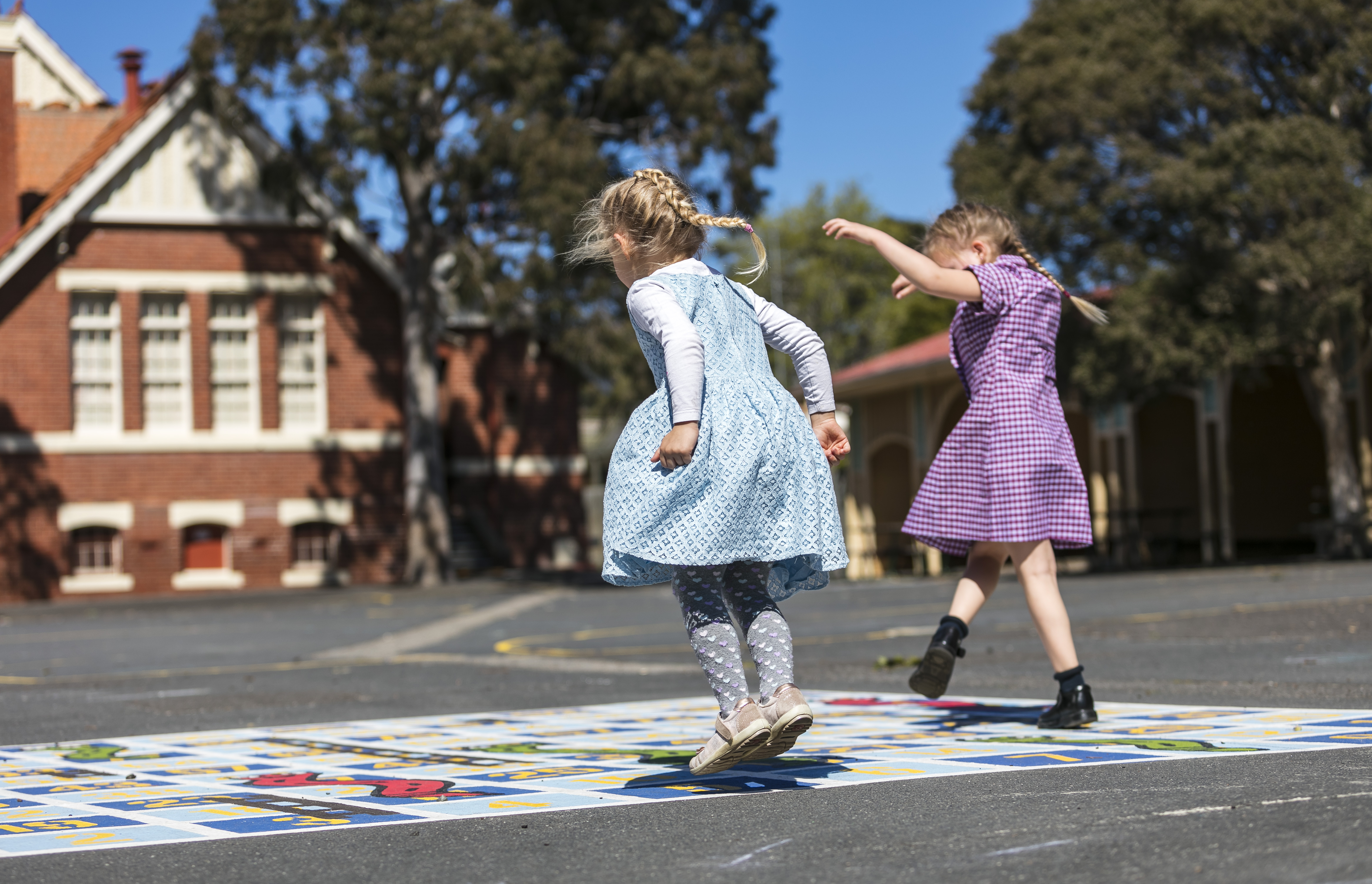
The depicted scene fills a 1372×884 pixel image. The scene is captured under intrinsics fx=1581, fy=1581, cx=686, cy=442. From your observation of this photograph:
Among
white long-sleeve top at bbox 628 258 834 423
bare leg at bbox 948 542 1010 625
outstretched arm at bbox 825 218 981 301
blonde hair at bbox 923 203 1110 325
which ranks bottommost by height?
Answer: bare leg at bbox 948 542 1010 625

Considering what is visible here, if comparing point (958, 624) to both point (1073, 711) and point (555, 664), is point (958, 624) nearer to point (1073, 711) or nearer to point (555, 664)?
point (1073, 711)

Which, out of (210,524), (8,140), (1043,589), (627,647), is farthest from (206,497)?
(1043,589)

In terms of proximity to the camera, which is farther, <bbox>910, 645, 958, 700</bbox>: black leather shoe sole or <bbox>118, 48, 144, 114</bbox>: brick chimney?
<bbox>118, 48, 144, 114</bbox>: brick chimney

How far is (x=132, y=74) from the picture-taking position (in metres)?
31.1

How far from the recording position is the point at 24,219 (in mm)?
29734

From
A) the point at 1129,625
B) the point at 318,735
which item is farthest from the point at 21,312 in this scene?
the point at 318,735

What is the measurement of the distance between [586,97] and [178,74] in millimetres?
7138

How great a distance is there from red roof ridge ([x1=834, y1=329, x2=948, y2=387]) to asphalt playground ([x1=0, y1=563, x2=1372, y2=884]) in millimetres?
15859

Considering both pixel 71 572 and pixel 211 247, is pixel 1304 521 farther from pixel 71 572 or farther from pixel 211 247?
pixel 71 572

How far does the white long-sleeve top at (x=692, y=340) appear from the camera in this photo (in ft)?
12.9

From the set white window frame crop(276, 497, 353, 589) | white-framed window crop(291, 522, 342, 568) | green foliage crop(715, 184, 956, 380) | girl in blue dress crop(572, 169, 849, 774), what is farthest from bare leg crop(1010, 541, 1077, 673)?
green foliage crop(715, 184, 956, 380)

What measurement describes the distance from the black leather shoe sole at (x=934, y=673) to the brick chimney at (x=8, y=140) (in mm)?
27431

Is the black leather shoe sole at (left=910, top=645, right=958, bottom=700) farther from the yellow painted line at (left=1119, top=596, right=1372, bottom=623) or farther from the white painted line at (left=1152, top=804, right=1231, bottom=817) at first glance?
the yellow painted line at (left=1119, top=596, right=1372, bottom=623)

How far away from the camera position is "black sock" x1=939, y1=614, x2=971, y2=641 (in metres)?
5.21
